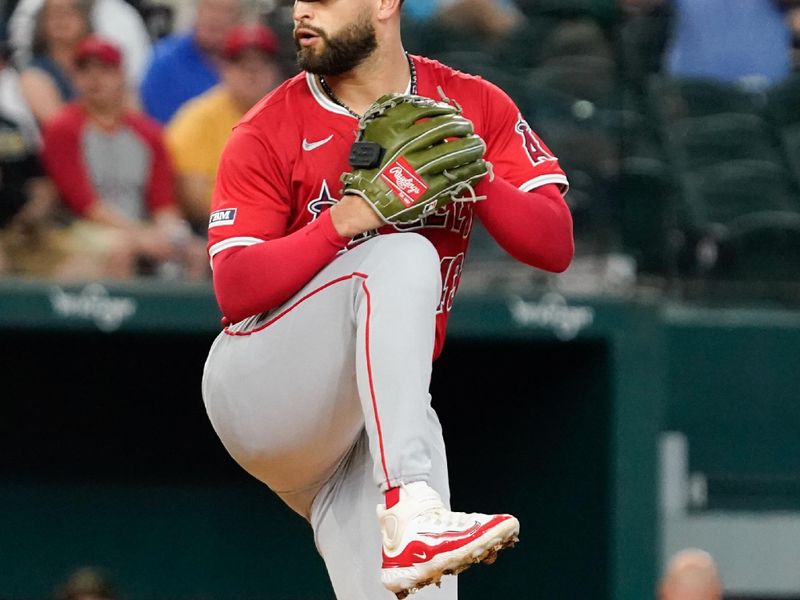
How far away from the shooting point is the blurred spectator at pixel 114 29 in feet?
16.5

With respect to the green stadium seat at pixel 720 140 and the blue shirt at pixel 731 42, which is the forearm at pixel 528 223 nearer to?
the green stadium seat at pixel 720 140

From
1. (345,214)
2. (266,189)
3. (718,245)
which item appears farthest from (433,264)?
(718,245)

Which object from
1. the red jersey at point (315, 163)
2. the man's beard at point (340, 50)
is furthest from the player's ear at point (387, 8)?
the red jersey at point (315, 163)

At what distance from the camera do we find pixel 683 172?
6277mm

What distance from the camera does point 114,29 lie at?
5.15 m

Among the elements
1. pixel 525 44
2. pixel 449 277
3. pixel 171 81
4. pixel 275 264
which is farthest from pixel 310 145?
pixel 525 44

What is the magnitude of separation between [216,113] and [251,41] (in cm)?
27

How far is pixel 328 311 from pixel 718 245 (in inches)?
143

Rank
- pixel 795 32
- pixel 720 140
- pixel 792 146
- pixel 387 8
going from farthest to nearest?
pixel 795 32 → pixel 792 146 → pixel 720 140 → pixel 387 8

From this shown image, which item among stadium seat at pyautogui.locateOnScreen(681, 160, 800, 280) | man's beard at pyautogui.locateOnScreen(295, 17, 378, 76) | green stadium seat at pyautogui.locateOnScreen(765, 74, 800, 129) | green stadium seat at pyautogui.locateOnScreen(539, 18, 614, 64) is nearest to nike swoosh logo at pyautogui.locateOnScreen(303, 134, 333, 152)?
man's beard at pyautogui.locateOnScreen(295, 17, 378, 76)

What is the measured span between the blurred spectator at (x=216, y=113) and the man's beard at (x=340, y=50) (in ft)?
7.05

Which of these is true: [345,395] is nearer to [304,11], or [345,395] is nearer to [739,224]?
[304,11]

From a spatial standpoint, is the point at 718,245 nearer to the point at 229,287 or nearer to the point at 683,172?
the point at 683,172

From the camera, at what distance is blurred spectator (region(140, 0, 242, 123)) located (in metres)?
5.07
